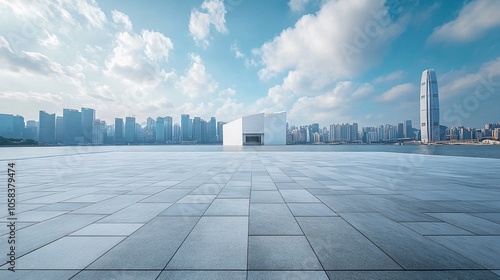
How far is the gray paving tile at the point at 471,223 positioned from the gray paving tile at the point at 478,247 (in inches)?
10.0

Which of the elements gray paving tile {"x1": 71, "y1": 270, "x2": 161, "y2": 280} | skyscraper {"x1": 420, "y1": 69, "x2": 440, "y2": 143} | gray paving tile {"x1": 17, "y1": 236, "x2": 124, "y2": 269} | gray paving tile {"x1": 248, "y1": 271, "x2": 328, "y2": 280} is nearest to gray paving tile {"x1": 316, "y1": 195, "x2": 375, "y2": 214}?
gray paving tile {"x1": 248, "y1": 271, "x2": 328, "y2": 280}

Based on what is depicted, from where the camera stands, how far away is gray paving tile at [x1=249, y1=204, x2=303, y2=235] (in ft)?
12.7

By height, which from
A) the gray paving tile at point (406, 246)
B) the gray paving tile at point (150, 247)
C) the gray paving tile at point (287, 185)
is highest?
the gray paving tile at point (287, 185)

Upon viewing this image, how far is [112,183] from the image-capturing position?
328 inches

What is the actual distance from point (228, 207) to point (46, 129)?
188m

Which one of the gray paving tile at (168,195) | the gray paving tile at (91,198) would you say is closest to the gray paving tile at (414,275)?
the gray paving tile at (168,195)

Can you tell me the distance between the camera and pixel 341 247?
10.8 ft

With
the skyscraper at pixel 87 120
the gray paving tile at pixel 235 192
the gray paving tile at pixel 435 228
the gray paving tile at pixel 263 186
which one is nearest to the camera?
the gray paving tile at pixel 435 228

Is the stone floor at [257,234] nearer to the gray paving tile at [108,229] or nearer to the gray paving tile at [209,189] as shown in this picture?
the gray paving tile at [108,229]

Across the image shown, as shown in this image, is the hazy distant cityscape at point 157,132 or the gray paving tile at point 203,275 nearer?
the gray paving tile at point 203,275

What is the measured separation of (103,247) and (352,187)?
26.0 feet

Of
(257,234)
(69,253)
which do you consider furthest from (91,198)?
(257,234)

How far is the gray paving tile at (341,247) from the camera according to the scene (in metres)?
2.82

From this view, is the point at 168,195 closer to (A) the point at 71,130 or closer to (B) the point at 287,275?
(B) the point at 287,275
